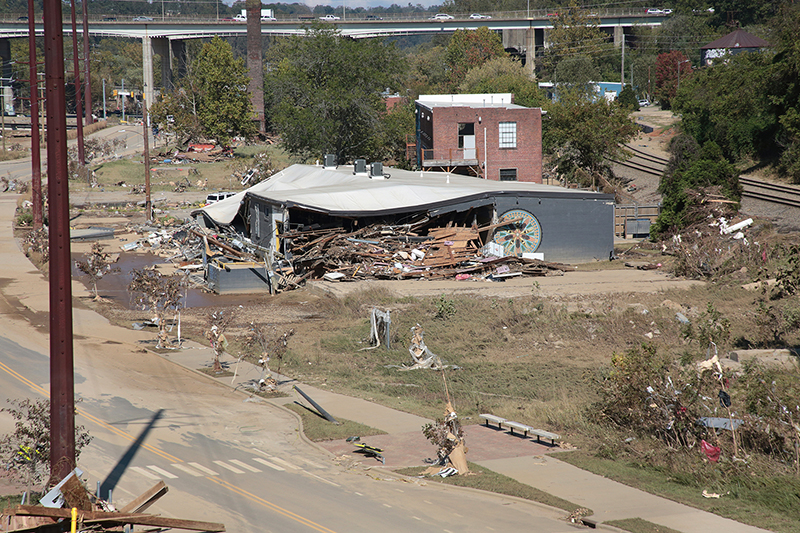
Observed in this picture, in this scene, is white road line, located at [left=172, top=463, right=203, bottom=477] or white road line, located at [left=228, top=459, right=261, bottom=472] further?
white road line, located at [left=228, top=459, right=261, bottom=472]

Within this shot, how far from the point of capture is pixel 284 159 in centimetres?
8969

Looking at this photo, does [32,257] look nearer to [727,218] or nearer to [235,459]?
[235,459]

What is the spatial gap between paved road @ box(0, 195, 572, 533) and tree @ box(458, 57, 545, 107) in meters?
65.9

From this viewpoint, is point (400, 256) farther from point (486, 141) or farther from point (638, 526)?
point (638, 526)

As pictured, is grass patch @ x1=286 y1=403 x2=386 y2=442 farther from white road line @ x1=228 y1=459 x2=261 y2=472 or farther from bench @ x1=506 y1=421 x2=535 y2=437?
bench @ x1=506 y1=421 x2=535 y2=437

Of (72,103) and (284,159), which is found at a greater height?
(72,103)

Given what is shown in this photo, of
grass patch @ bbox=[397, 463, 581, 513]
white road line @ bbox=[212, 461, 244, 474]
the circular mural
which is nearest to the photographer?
grass patch @ bbox=[397, 463, 581, 513]

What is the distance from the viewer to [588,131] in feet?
195

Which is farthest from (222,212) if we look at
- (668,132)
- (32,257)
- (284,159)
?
(668,132)

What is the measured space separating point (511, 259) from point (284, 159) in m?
57.5

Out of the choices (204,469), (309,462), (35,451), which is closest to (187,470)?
(204,469)

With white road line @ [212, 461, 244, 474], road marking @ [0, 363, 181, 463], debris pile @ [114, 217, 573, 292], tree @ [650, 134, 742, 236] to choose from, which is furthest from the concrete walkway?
tree @ [650, 134, 742, 236]

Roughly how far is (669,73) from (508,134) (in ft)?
217

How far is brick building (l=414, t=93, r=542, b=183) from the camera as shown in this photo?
184 feet
